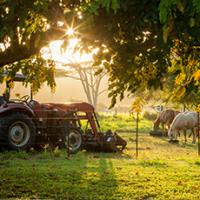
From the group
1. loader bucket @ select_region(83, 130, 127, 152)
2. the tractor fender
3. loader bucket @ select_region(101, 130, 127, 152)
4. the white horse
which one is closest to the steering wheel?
the tractor fender

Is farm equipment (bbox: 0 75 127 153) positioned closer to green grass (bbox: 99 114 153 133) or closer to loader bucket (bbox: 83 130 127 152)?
loader bucket (bbox: 83 130 127 152)

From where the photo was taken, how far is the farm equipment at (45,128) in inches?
666

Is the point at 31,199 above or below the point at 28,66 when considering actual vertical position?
below

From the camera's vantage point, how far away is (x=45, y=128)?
17.7 m

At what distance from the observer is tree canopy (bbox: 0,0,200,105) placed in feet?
20.7

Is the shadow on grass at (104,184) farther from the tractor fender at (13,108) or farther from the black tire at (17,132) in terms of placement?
the tractor fender at (13,108)

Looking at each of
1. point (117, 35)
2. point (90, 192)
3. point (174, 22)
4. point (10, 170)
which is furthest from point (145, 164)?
point (174, 22)

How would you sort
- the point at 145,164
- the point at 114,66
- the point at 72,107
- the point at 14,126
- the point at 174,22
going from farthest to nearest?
the point at 72,107 → the point at 14,126 → the point at 145,164 → the point at 114,66 → the point at 174,22

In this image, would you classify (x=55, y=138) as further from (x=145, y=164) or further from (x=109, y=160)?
(x=145, y=164)

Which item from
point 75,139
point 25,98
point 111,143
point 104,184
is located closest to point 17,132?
point 25,98

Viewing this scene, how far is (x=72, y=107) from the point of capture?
1886 centimetres

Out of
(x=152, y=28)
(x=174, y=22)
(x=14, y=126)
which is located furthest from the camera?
(x=14, y=126)

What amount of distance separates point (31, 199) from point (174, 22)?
4293 mm

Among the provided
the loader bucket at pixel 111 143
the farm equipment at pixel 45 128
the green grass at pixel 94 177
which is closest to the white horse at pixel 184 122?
the farm equipment at pixel 45 128
